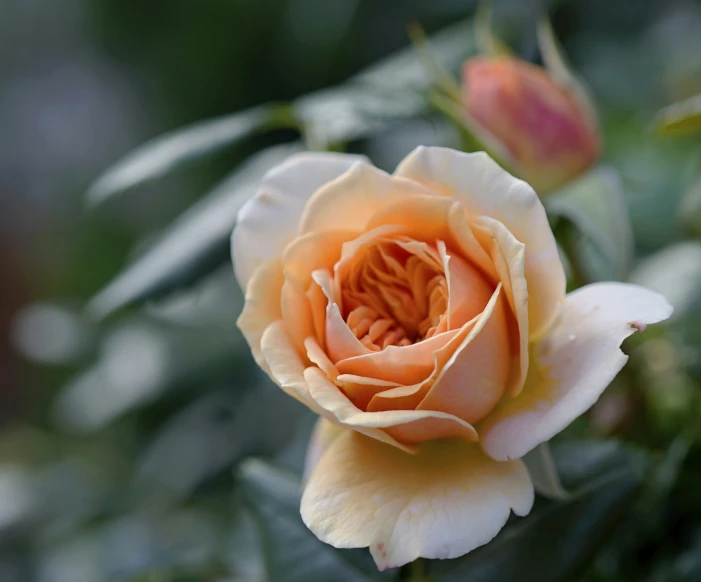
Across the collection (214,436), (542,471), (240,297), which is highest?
(542,471)

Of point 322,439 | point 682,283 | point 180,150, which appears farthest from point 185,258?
point 682,283

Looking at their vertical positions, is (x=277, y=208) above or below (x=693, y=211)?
above

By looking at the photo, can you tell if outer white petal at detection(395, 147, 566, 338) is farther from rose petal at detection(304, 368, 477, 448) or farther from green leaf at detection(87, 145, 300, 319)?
green leaf at detection(87, 145, 300, 319)

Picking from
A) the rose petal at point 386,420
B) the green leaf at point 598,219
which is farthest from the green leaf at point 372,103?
the rose petal at point 386,420

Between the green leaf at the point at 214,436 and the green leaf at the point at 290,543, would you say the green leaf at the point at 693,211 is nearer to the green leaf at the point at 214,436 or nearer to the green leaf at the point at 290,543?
the green leaf at the point at 290,543

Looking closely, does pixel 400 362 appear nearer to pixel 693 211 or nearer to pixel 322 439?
pixel 322 439
